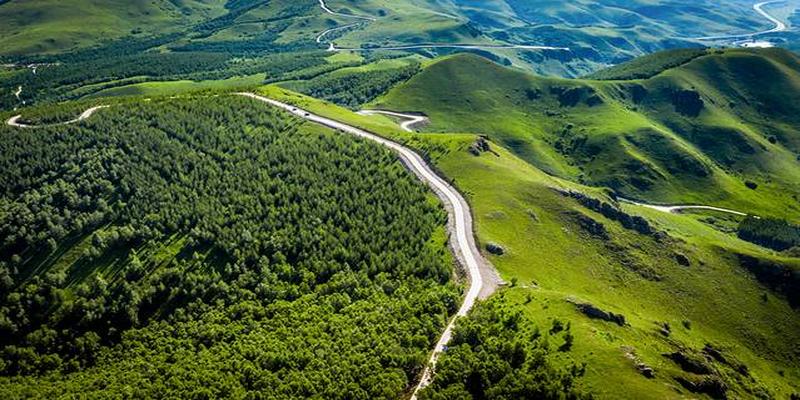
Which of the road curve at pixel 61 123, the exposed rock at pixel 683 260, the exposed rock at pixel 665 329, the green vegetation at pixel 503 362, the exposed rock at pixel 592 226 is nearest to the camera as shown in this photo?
the green vegetation at pixel 503 362

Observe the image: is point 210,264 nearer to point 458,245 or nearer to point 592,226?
point 458,245

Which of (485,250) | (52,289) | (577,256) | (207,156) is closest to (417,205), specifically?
(485,250)

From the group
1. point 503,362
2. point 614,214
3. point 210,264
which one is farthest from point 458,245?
point 614,214

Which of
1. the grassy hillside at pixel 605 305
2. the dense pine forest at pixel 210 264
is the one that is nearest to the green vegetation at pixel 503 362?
the grassy hillside at pixel 605 305

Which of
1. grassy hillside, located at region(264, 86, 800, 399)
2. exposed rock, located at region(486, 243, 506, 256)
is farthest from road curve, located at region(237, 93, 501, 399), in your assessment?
exposed rock, located at region(486, 243, 506, 256)

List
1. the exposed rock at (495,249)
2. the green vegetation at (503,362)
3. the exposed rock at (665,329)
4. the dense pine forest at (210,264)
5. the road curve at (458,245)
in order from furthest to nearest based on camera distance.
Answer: the exposed rock at (495,249) < the exposed rock at (665,329) < the road curve at (458,245) < the dense pine forest at (210,264) < the green vegetation at (503,362)

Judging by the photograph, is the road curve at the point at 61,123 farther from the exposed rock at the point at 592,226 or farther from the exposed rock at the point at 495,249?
the exposed rock at the point at 592,226

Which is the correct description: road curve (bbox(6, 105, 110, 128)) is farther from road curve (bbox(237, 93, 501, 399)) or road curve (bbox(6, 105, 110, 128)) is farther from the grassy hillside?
the grassy hillside
